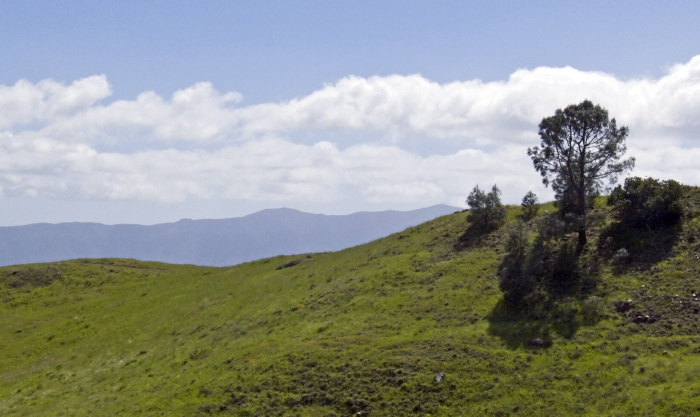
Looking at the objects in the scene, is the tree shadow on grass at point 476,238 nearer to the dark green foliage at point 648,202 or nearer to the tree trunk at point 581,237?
the tree trunk at point 581,237

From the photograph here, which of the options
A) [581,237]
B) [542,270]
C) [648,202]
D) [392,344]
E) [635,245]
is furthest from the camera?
[581,237]

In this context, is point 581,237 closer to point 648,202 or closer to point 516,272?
point 648,202

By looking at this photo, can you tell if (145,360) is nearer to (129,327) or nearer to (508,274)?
(129,327)

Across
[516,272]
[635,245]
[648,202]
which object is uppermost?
[648,202]

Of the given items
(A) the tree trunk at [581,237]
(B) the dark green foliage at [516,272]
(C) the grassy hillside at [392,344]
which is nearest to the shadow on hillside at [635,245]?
(C) the grassy hillside at [392,344]

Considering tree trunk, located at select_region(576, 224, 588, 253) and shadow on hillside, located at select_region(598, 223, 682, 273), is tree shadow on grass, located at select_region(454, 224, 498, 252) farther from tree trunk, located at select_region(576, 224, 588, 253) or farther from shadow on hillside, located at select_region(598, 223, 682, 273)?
shadow on hillside, located at select_region(598, 223, 682, 273)

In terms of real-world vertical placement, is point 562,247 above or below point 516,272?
above

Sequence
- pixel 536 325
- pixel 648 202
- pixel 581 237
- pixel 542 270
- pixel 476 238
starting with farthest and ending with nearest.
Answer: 1. pixel 476 238
2. pixel 581 237
3. pixel 648 202
4. pixel 542 270
5. pixel 536 325

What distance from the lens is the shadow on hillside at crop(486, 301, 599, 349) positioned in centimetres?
3834

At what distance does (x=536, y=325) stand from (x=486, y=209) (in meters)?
26.7

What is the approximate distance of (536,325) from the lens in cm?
4072

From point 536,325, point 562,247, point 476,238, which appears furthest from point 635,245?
point 476,238

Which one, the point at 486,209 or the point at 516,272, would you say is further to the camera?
the point at 486,209

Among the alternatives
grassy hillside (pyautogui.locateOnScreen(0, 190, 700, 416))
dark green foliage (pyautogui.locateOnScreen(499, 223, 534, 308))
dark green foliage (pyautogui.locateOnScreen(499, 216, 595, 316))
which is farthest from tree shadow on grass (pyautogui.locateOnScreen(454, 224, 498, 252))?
dark green foliage (pyautogui.locateOnScreen(499, 223, 534, 308))
